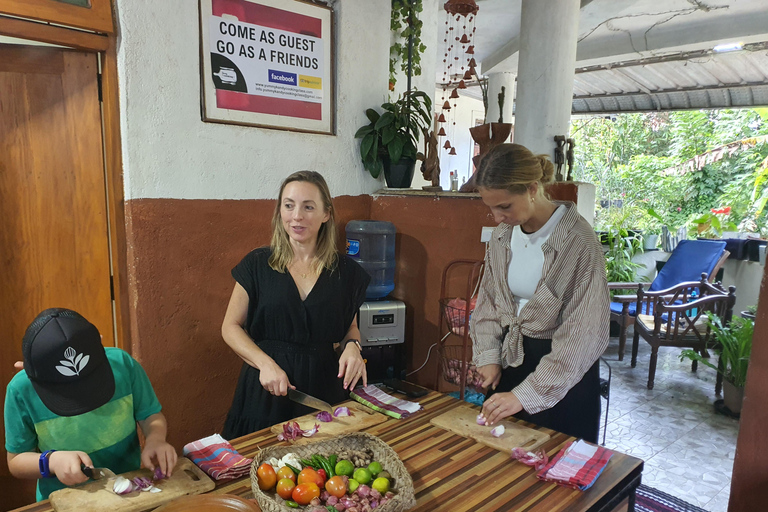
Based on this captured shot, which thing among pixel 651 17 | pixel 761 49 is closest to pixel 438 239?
pixel 651 17

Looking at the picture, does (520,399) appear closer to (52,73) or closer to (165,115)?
(165,115)

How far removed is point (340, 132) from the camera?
3242 mm

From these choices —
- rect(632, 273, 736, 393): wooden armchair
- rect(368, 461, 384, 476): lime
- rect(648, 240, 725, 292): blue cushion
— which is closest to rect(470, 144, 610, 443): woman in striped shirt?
rect(368, 461, 384, 476): lime

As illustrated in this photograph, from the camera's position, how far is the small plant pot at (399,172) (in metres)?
3.38

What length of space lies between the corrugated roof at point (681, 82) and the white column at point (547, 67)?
2.26 meters

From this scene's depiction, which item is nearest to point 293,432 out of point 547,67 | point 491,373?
point 491,373

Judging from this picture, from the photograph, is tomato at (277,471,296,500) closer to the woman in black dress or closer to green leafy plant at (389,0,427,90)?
the woman in black dress

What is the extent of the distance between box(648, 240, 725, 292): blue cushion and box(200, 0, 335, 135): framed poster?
434 centimetres

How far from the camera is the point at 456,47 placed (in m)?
5.93

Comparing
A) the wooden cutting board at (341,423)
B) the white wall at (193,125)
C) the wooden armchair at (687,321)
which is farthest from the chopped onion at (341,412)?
the wooden armchair at (687,321)

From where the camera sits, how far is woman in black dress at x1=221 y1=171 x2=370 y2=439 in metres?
1.95

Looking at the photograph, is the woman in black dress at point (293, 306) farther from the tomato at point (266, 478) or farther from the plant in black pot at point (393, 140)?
the plant in black pot at point (393, 140)

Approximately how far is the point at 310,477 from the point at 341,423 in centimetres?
45

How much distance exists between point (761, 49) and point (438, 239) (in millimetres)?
4145
